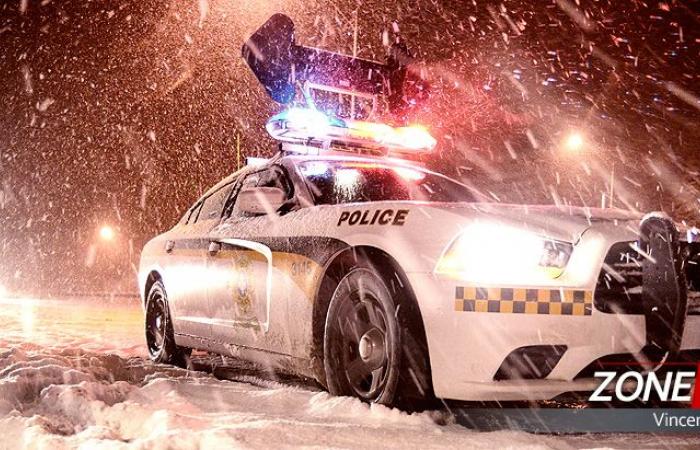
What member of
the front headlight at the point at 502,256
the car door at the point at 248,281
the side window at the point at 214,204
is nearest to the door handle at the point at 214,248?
the car door at the point at 248,281

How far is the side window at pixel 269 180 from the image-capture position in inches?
218

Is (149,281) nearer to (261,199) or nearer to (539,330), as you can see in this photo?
(261,199)

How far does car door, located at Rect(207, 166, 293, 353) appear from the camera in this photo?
5.02 metres

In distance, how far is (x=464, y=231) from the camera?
383 centimetres

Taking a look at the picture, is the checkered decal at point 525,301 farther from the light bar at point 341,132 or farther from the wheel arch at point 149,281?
the wheel arch at point 149,281

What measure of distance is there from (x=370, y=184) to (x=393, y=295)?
1.56 meters

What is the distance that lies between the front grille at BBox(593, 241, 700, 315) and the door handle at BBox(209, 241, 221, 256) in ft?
9.90

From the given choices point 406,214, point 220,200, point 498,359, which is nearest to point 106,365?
point 220,200

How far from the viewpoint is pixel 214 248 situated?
597 cm

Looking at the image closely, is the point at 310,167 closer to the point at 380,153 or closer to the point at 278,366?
the point at 380,153

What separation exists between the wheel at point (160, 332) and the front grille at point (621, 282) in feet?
13.4

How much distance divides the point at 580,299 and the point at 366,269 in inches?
43.4

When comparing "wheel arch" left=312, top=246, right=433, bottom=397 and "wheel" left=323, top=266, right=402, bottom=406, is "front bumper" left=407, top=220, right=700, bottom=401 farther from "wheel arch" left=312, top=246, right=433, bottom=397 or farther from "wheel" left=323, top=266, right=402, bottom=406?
"wheel" left=323, top=266, right=402, bottom=406

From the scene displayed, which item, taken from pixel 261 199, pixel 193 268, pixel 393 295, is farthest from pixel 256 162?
pixel 393 295
